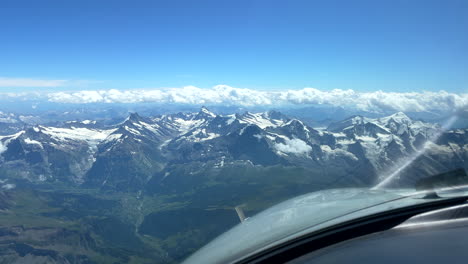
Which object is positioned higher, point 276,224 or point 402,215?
point 402,215

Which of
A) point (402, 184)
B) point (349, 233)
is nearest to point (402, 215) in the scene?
point (349, 233)

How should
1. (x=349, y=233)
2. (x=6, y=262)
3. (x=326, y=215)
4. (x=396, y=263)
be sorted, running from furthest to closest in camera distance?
(x=6, y=262)
(x=326, y=215)
(x=349, y=233)
(x=396, y=263)

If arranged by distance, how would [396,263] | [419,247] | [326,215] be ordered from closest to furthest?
[396,263]
[419,247]
[326,215]

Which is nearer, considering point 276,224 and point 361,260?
point 361,260

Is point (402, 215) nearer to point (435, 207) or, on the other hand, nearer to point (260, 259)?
point (435, 207)

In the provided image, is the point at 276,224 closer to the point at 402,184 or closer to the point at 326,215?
the point at 326,215

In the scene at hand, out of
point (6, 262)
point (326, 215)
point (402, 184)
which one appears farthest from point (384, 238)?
point (6, 262)

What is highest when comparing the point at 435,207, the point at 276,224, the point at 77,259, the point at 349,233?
the point at 435,207

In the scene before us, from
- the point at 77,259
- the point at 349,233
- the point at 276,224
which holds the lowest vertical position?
the point at 77,259

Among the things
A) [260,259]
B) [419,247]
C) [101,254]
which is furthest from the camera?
[101,254]
